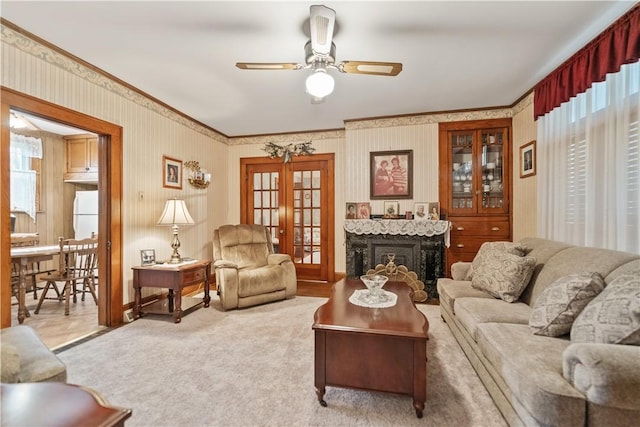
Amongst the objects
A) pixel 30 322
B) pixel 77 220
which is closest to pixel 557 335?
pixel 30 322

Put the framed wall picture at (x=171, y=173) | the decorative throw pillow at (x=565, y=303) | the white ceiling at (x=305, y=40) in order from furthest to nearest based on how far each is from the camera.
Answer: the framed wall picture at (x=171, y=173) → the white ceiling at (x=305, y=40) → the decorative throw pillow at (x=565, y=303)

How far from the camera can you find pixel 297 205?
16.9 ft

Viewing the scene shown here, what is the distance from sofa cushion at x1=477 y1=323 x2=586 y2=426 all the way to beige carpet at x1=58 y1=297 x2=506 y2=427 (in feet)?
1.37

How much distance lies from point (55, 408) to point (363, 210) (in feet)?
12.9

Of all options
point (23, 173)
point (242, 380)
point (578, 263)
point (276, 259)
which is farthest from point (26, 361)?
point (23, 173)

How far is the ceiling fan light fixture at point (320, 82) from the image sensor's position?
2.06m

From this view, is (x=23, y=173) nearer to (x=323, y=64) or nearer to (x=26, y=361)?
(x=26, y=361)

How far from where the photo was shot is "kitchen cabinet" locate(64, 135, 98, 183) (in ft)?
15.7

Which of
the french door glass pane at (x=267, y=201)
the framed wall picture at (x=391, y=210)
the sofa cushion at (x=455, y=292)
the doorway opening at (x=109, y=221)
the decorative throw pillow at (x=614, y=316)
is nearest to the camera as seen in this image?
the decorative throw pillow at (x=614, y=316)

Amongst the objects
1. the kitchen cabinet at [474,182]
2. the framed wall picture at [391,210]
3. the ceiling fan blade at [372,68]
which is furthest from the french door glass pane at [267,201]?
the ceiling fan blade at [372,68]

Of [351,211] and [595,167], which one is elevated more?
[595,167]

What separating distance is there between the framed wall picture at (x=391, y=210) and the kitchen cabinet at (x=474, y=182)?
639 millimetres

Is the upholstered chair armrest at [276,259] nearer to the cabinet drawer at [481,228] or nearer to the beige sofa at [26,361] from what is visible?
the cabinet drawer at [481,228]

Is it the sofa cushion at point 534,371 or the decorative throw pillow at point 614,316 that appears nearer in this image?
the sofa cushion at point 534,371
